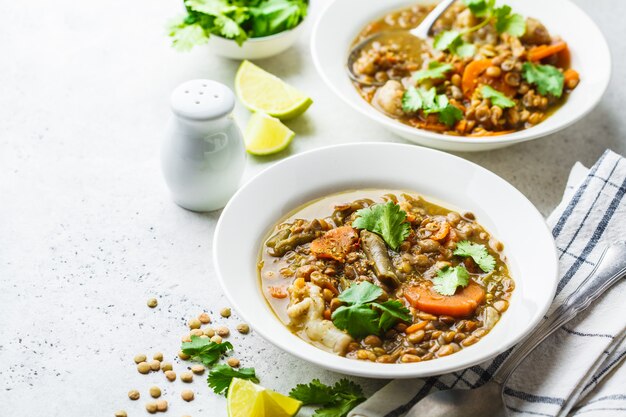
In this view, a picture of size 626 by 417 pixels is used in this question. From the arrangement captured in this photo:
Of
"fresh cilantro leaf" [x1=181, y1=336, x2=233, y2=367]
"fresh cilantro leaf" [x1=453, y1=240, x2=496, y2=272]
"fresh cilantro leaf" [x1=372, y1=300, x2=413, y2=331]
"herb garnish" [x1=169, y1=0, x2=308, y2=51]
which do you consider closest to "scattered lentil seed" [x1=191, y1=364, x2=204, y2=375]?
"fresh cilantro leaf" [x1=181, y1=336, x2=233, y2=367]

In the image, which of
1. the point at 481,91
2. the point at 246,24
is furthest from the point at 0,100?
the point at 481,91

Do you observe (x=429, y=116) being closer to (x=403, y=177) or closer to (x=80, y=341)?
(x=403, y=177)

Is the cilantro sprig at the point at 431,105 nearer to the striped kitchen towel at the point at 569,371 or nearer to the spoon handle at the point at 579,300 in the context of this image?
the striped kitchen towel at the point at 569,371

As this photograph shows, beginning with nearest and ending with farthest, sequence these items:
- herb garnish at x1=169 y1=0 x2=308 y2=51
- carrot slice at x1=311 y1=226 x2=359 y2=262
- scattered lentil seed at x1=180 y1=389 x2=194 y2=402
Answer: scattered lentil seed at x1=180 y1=389 x2=194 y2=402
carrot slice at x1=311 y1=226 x2=359 y2=262
herb garnish at x1=169 y1=0 x2=308 y2=51

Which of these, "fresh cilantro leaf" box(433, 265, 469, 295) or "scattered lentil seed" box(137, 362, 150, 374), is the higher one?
"fresh cilantro leaf" box(433, 265, 469, 295)

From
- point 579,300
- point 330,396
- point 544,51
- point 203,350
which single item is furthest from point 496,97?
point 203,350

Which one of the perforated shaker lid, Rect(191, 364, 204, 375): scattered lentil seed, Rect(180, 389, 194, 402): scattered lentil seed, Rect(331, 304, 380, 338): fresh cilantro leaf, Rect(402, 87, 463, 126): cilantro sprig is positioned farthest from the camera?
Rect(402, 87, 463, 126): cilantro sprig

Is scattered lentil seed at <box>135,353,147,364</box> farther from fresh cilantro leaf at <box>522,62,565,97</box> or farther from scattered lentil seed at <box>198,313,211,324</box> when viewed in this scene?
fresh cilantro leaf at <box>522,62,565,97</box>

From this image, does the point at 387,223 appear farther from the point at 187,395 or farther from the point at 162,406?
the point at 162,406
